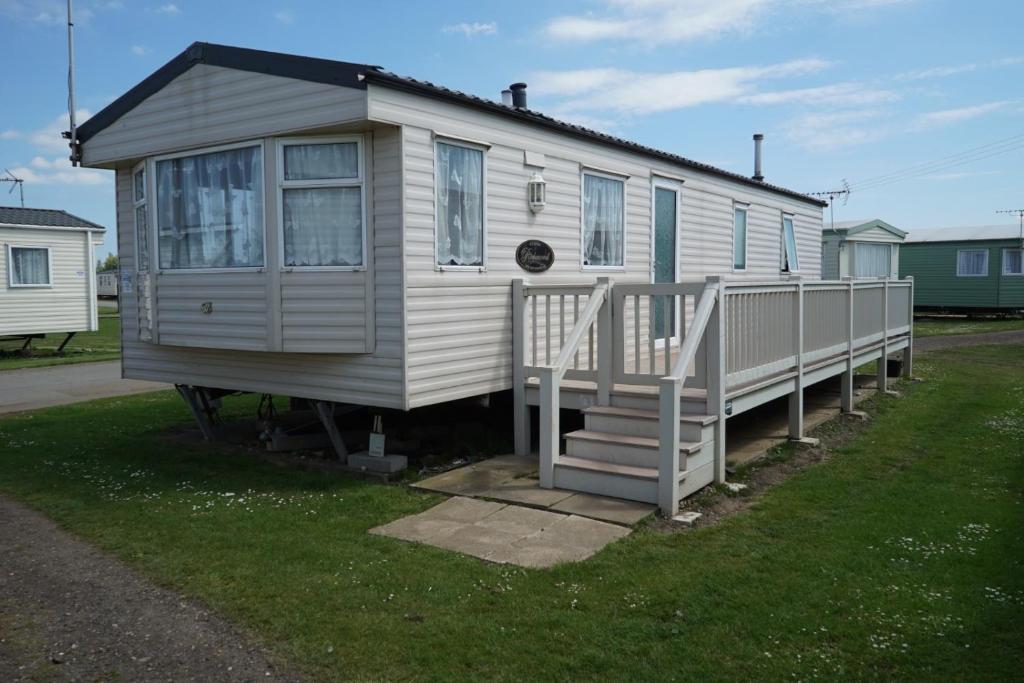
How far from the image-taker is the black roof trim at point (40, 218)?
59.7 ft

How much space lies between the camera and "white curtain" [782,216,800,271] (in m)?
13.4

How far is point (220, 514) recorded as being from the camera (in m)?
5.73

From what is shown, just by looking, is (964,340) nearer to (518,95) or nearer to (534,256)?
(518,95)

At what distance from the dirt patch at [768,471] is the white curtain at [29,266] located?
1732 centimetres

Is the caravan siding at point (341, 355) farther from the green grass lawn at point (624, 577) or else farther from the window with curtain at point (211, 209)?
the green grass lawn at point (624, 577)

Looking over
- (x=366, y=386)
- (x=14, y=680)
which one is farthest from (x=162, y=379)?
(x=14, y=680)

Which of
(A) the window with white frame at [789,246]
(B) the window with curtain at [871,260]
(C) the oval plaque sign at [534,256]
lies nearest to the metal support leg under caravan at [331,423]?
(C) the oval plaque sign at [534,256]

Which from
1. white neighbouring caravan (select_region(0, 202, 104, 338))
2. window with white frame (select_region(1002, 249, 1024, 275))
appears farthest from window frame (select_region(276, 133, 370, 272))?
window with white frame (select_region(1002, 249, 1024, 275))

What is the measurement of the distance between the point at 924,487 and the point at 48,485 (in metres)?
6.95

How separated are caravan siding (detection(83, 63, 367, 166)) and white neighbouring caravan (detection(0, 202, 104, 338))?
12.0 meters

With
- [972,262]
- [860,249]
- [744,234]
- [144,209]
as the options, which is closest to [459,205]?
[144,209]

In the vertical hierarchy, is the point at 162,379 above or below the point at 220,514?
above

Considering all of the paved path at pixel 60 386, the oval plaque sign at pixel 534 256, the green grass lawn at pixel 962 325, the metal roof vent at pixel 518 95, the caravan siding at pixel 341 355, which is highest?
the metal roof vent at pixel 518 95

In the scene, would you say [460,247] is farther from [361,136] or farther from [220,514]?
[220,514]
